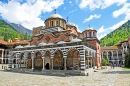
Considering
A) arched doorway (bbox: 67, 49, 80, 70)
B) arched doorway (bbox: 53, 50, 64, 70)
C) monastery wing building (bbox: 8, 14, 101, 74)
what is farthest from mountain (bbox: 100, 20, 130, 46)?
arched doorway (bbox: 53, 50, 64, 70)

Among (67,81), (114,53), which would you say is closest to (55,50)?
(67,81)

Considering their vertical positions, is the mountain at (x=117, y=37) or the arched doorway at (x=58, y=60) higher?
the mountain at (x=117, y=37)

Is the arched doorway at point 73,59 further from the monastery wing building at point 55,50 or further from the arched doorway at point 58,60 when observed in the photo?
the arched doorway at point 58,60

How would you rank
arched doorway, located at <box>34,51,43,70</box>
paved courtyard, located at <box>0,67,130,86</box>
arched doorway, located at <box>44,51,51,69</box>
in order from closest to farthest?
paved courtyard, located at <box>0,67,130,86</box> → arched doorway, located at <box>44,51,51,69</box> → arched doorway, located at <box>34,51,43,70</box>

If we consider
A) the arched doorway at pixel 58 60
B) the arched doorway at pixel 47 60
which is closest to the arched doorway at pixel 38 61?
the arched doorway at pixel 47 60

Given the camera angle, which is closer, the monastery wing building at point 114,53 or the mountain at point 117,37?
the monastery wing building at point 114,53

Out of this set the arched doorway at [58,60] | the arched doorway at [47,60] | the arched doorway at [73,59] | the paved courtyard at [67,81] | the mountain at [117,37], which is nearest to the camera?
the paved courtyard at [67,81]

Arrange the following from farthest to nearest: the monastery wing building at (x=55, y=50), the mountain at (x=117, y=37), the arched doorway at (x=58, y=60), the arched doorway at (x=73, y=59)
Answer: the mountain at (x=117, y=37) < the arched doorway at (x=58, y=60) < the arched doorway at (x=73, y=59) < the monastery wing building at (x=55, y=50)

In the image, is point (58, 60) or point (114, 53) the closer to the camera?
point (58, 60)

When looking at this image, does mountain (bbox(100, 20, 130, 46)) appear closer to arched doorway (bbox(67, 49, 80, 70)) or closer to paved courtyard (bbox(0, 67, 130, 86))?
arched doorway (bbox(67, 49, 80, 70))

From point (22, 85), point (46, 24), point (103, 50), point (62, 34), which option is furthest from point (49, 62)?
point (103, 50)

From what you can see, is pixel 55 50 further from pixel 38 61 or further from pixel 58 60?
pixel 38 61

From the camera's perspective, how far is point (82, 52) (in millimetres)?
23328

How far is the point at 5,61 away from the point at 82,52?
1748 inches
